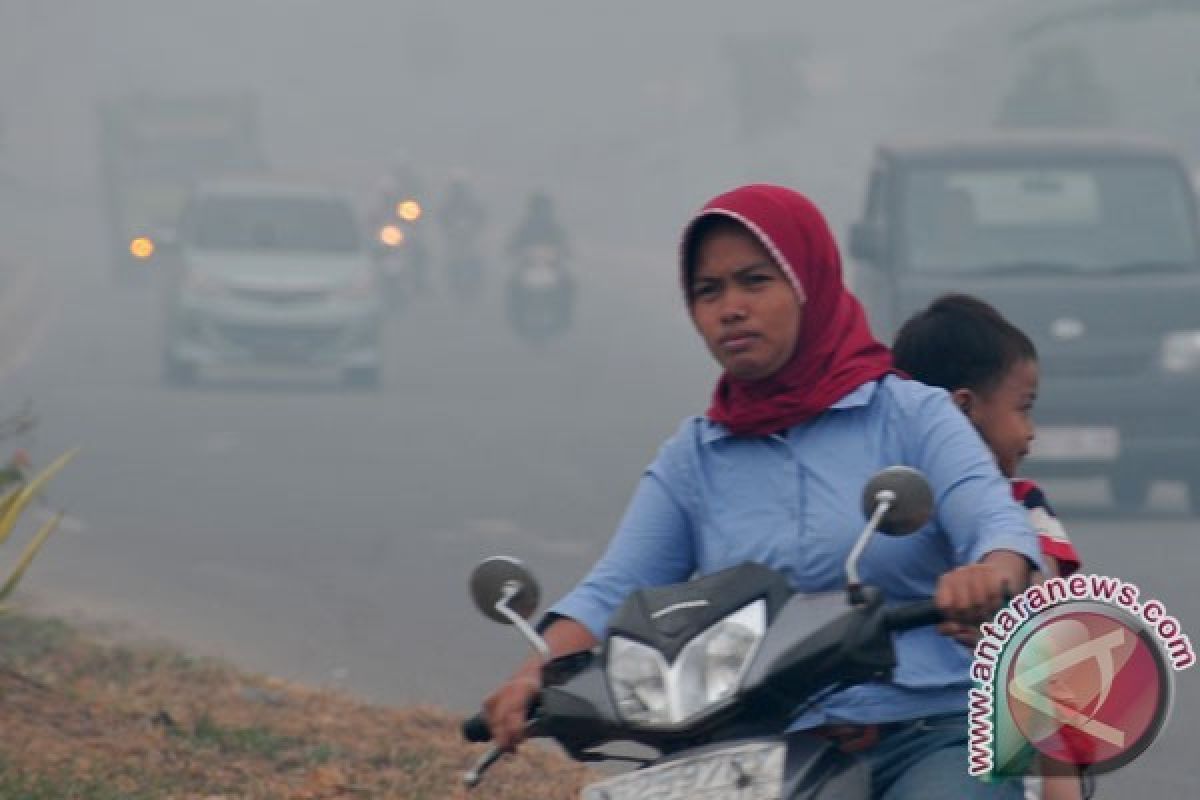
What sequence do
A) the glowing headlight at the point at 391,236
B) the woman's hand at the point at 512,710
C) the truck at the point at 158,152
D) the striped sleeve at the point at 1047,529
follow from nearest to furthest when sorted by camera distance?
the woman's hand at the point at 512,710 → the striped sleeve at the point at 1047,529 → the glowing headlight at the point at 391,236 → the truck at the point at 158,152

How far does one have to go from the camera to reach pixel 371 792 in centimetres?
696

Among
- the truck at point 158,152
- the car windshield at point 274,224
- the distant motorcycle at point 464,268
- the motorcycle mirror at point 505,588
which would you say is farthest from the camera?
the truck at point 158,152

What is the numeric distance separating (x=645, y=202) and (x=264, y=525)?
4535 centimetres

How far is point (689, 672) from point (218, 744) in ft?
14.3

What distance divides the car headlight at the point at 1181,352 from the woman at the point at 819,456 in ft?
35.6

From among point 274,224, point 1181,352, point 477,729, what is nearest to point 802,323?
point 477,729

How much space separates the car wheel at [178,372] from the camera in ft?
77.9

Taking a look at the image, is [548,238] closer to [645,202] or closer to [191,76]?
[645,202]

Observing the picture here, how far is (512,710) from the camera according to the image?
3.79 meters

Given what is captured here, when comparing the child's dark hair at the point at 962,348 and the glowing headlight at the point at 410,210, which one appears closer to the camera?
the child's dark hair at the point at 962,348

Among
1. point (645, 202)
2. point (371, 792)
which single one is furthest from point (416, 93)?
point (371, 792)

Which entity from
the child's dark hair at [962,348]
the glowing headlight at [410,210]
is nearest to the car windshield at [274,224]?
the glowing headlight at [410,210]

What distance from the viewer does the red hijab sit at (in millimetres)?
3873

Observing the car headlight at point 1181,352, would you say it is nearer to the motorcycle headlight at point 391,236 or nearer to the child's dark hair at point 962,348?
the child's dark hair at point 962,348
